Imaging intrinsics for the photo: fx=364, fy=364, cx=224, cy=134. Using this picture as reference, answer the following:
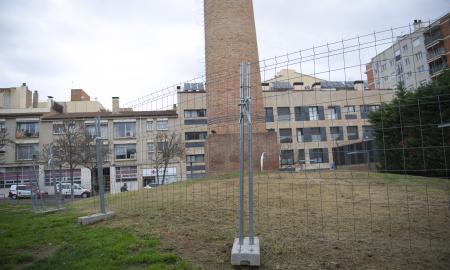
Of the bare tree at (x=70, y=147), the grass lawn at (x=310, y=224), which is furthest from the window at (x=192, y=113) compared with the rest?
the grass lawn at (x=310, y=224)

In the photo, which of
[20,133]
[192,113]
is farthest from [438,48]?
[20,133]

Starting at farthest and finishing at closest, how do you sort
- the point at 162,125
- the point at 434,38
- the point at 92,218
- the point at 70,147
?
the point at 434,38 < the point at 162,125 < the point at 70,147 < the point at 92,218

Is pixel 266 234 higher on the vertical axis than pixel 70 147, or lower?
lower

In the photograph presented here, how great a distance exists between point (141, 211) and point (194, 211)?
1560 mm

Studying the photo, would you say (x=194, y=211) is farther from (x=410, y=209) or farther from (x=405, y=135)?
(x=405, y=135)

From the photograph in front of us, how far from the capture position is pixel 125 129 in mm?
43062

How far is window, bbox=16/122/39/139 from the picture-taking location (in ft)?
151

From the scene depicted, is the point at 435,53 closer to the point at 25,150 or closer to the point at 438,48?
the point at 438,48

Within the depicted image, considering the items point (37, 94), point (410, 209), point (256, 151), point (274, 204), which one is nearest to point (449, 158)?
point (256, 151)

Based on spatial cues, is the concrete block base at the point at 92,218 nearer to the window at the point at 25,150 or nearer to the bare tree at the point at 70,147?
the bare tree at the point at 70,147

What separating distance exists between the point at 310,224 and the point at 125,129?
3888 centimetres

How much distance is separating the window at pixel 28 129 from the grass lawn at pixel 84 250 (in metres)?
43.0

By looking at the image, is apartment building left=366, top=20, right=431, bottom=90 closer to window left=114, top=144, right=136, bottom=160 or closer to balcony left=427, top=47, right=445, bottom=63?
window left=114, top=144, right=136, bottom=160

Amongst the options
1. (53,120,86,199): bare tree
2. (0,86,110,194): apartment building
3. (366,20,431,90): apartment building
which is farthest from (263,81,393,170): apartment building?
(0,86,110,194): apartment building
